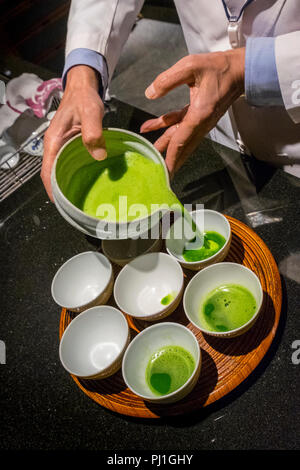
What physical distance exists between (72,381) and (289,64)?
1.07 metres

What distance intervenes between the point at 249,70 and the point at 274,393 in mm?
853

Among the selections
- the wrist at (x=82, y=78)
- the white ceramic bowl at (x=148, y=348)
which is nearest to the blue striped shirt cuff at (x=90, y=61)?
the wrist at (x=82, y=78)

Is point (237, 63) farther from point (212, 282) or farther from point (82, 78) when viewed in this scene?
point (212, 282)

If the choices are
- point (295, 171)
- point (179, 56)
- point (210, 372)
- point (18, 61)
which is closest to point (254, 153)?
point (295, 171)

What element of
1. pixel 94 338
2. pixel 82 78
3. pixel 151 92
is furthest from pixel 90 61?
pixel 94 338

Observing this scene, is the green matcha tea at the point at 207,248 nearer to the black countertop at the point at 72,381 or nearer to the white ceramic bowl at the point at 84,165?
the black countertop at the point at 72,381

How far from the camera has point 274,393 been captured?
42.6 inches

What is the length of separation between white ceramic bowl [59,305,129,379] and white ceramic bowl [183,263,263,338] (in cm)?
20

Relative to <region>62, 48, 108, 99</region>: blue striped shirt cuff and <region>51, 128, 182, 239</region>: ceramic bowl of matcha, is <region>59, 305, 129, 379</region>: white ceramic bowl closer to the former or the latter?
<region>51, 128, 182, 239</region>: ceramic bowl of matcha

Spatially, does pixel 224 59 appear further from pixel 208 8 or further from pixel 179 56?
pixel 179 56

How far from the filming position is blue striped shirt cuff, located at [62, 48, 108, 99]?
137cm

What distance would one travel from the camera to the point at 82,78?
1323mm

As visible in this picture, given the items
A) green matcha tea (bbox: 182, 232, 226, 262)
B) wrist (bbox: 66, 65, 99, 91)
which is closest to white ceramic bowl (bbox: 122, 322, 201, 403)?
green matcha tea (bbox: 182, 232, 226, 262)
